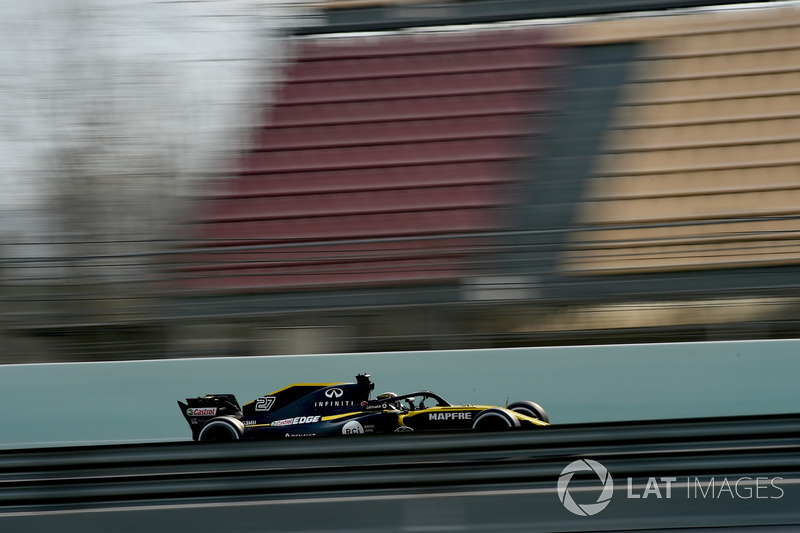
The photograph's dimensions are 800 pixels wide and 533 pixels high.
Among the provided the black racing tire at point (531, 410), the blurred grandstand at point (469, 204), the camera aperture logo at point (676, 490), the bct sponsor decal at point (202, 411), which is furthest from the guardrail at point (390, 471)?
the blurred grandstand at point (469, 204)

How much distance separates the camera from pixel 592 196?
22.5 feet

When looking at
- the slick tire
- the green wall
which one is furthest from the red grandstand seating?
the green wall

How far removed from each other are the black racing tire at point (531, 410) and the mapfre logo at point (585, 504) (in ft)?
5.42

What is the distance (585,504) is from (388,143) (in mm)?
5544

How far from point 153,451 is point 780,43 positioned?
711 centimetres

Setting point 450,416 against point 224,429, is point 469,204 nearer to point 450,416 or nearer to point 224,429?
point 450,416

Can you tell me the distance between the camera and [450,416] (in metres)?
4.61

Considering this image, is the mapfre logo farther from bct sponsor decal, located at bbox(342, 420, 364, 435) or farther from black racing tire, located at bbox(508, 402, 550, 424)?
bct sponsor decal, located at bbox(342, 420, 364, 435)

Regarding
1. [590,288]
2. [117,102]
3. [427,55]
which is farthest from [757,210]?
[117,102]

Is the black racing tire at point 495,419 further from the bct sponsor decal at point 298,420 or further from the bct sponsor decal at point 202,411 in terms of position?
the bct sponsor decal at point 202,411

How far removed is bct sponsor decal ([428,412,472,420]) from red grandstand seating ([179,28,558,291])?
1.91 meters

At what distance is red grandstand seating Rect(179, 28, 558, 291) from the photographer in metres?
7.20

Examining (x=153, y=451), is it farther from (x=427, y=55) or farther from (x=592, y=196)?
(x=427, y=55)

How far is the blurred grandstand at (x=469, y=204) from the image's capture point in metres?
5.14
